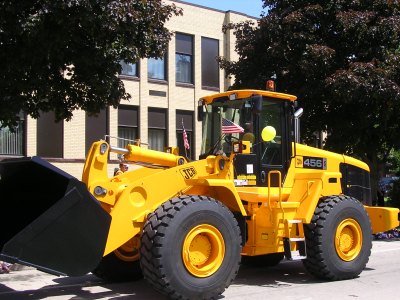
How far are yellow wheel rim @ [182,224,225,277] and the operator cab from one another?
4.14ft

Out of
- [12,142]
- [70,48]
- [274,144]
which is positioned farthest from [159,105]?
[274,144]

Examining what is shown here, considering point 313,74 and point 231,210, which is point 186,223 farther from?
point 313,74

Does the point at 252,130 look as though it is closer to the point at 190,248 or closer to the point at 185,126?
the point at 190,248

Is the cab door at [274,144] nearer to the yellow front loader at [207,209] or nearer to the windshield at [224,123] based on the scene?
the yellow front loader at [207,209]

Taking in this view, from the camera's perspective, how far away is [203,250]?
6664 millimetres

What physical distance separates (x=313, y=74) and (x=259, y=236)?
6974mm

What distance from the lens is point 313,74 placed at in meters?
13.6

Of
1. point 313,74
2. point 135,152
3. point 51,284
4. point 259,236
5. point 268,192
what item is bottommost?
point 51,284

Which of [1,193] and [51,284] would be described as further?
[51,284]

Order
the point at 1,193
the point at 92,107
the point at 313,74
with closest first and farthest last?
1. the point at 1,193
2. the point at 92,107
3. the point at 313,74

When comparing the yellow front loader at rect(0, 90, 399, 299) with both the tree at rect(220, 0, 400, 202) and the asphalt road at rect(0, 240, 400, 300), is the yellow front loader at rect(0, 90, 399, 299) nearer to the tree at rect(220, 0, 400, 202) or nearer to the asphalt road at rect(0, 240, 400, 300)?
the asphalt road at rect(0, 240, 400, 300)

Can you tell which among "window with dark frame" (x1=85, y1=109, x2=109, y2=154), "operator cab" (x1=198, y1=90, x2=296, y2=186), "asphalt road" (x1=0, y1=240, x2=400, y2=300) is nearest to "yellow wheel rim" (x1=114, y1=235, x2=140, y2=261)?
"asphalt road" (x1=0, y1=240, x2=400, y2=300)

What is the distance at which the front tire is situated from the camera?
6.11 metres

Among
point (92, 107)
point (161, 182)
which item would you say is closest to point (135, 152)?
point (161, 182)
